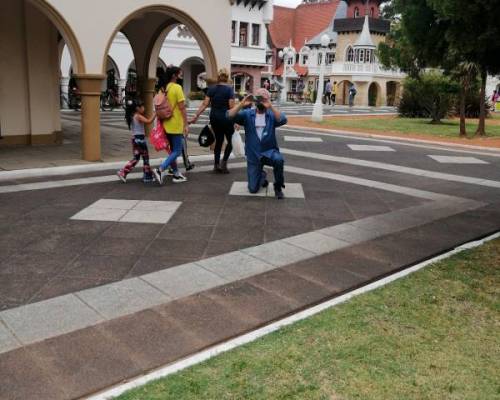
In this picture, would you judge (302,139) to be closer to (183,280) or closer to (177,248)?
(177,248)

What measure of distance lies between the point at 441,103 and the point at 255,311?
23028 millimetres

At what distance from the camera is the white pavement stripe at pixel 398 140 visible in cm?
1507

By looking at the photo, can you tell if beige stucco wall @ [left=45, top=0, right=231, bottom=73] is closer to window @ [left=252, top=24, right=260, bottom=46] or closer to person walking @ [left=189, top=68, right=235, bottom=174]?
person walking @ [left=189, top=68, right=235, bottom=174]

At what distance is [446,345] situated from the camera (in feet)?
11.5

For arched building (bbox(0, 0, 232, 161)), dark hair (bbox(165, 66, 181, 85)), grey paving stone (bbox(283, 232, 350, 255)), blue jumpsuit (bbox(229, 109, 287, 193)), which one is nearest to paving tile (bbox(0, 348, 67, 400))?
grey paving stone (bbox(283, 232, 350, 255))

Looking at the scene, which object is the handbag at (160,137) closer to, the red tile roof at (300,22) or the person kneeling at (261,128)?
the person kneeling at (261,128)

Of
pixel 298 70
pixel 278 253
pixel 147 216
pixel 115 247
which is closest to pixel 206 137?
pixel 147 216

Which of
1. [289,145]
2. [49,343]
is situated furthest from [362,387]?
[289,145]

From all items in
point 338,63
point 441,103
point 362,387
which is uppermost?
point 338,63

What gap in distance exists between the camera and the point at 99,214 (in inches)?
255

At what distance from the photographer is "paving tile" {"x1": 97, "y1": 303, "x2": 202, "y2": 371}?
3.23 metres

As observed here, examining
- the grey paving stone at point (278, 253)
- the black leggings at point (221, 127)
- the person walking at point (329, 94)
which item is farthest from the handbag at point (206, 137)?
the person walking at point (329, 94)

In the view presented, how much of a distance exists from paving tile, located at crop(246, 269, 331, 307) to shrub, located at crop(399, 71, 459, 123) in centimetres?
2126

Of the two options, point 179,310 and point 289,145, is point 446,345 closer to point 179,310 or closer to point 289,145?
point 179,310
